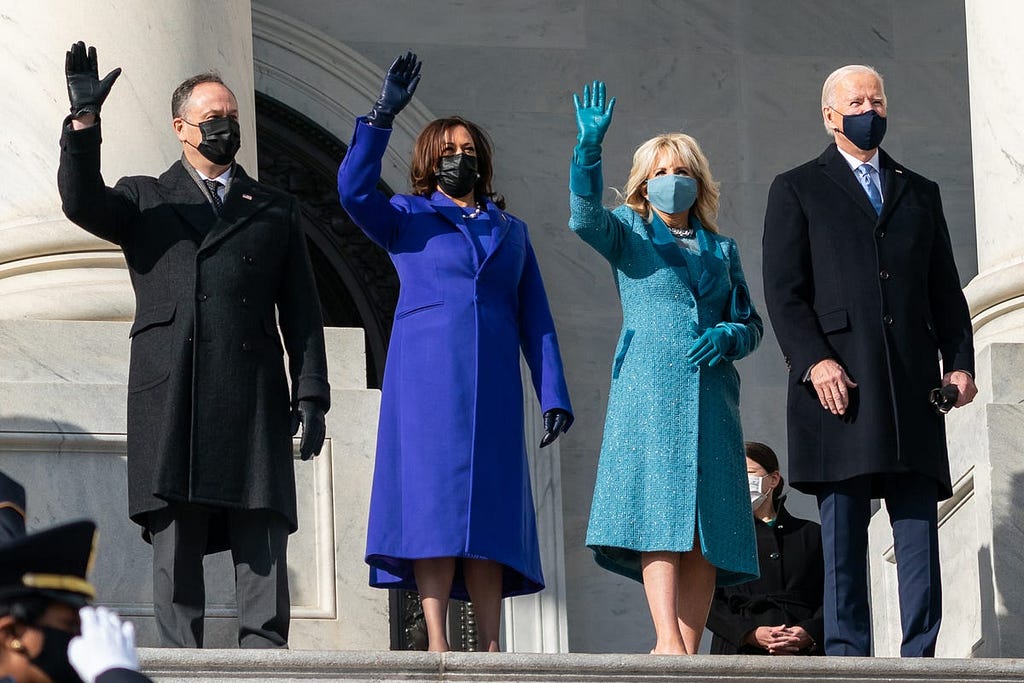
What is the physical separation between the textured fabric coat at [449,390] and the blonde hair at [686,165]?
410 millimetres

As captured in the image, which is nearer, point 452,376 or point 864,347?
point 452,376

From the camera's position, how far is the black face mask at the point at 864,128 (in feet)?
28.4

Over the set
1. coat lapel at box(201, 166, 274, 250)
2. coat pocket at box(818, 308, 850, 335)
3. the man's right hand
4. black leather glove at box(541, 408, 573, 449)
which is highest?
coat lapel at box(201, 166, 274, 250)

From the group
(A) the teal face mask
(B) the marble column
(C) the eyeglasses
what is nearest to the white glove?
(A) the teal face mask

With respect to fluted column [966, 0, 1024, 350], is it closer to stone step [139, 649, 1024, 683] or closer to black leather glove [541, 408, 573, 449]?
black leather glove [541, 408, 573, 449]

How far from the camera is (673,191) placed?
8438 mm

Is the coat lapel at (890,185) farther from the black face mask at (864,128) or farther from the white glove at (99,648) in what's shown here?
the white glove at (99,648)

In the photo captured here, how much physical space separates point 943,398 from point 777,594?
3.73 ft

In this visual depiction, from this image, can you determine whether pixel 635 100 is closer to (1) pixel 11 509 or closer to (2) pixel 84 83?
(2) pixel 84 83

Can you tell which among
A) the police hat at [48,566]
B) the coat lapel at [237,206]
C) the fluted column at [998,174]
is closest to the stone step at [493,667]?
the coat lapel at [237,206]

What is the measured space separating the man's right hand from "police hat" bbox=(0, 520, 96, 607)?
3.90m

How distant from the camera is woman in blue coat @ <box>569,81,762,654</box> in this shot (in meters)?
8.12

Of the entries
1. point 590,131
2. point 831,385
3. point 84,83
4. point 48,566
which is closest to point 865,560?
point 831,385

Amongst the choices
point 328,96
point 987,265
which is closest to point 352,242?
point 328,96
